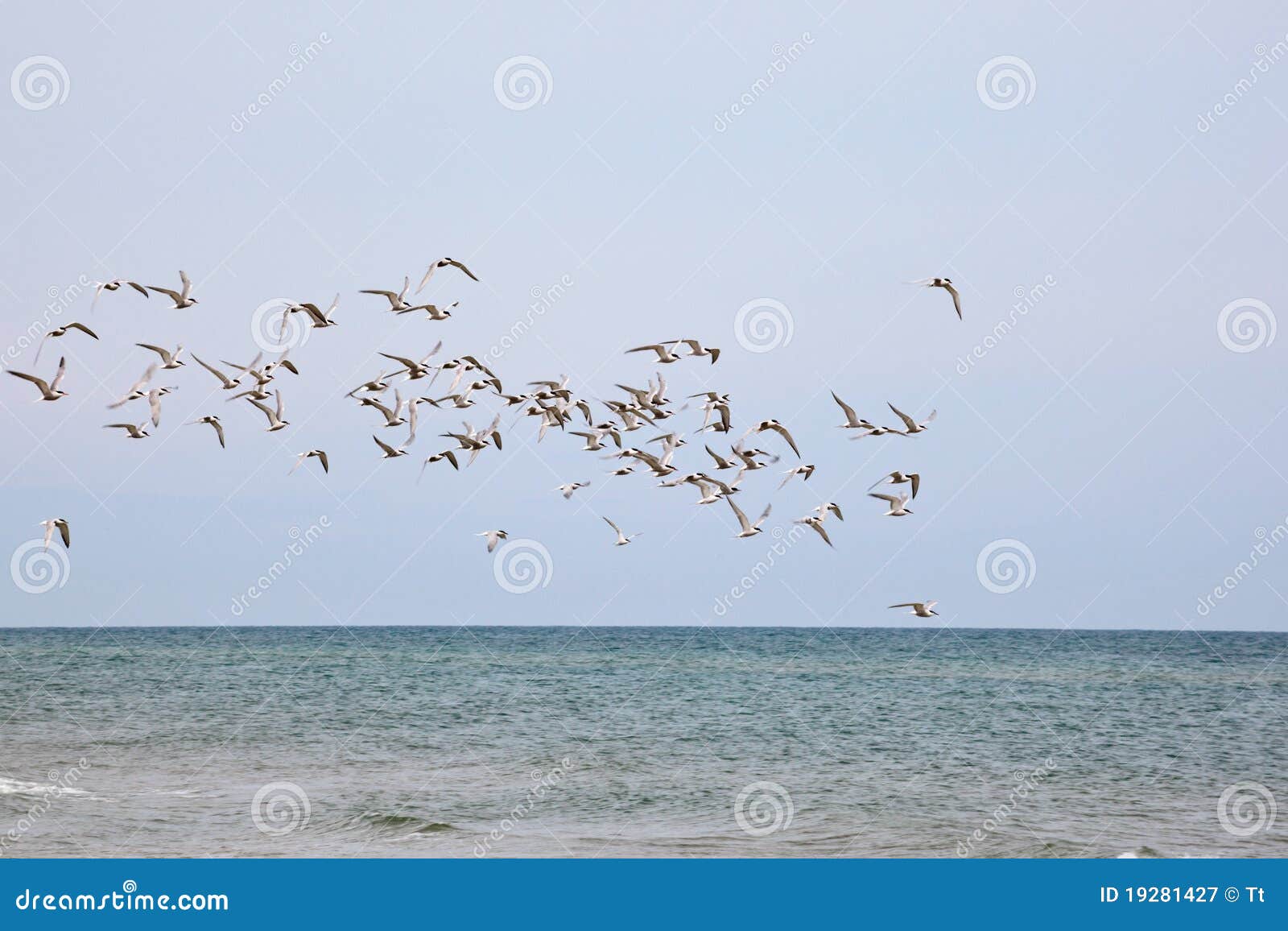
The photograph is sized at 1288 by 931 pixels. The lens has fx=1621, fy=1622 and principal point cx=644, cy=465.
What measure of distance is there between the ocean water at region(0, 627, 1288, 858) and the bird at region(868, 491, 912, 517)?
21.3ft

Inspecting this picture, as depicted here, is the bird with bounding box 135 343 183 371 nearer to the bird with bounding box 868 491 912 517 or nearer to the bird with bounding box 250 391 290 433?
the bird with bounding box 250 391 290 433

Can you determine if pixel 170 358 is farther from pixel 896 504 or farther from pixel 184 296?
pixel 896 504

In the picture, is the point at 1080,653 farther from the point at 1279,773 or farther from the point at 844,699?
the point at 1279,773

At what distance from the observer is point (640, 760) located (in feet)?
139

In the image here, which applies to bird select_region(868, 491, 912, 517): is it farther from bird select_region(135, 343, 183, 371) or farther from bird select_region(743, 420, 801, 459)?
bird select_region(135, 343, 183, 371)

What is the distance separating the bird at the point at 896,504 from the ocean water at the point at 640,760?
6501 millimetres

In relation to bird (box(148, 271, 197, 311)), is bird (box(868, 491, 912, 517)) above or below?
below

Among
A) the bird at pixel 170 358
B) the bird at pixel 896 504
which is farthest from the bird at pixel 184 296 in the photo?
the bird at pixel 896 504

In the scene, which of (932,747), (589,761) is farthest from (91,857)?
(932,747)

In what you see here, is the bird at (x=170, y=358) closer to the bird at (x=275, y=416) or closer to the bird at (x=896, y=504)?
the bird at (x=275, y=416)

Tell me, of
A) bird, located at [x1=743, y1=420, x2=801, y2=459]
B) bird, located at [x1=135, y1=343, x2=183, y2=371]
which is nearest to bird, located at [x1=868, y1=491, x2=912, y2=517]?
bird, located at [x1=743, y1=420, x2=801, y2=459]

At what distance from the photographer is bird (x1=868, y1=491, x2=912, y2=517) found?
33.5m

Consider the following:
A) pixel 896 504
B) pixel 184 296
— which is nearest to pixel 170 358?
pixel 184 296

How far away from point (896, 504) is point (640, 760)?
1225cm
